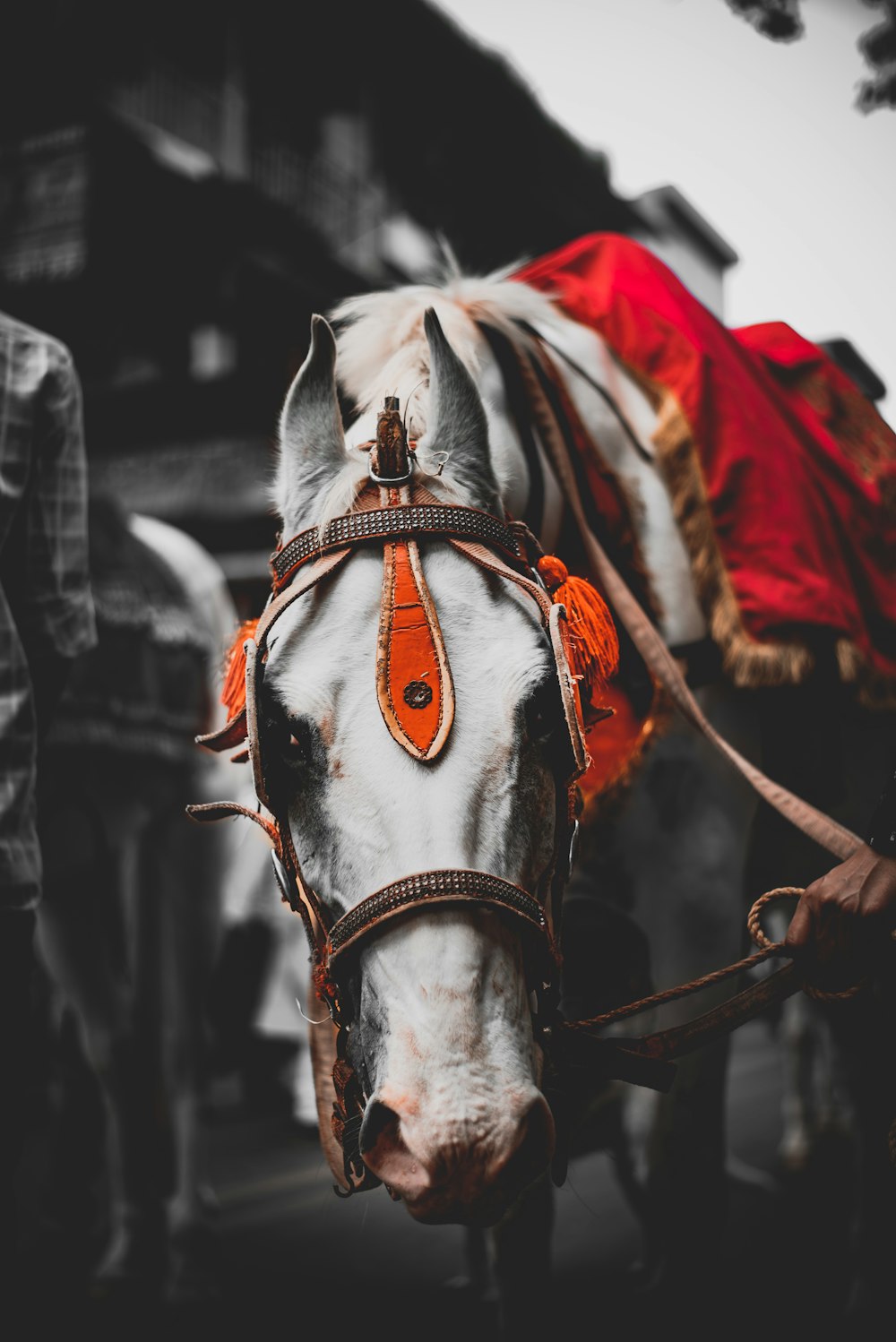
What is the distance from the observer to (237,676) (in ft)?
6.07

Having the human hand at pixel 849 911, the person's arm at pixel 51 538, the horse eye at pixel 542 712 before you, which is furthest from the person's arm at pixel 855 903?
the person's arm at pixel 51 538

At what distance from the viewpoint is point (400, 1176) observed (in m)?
1.30

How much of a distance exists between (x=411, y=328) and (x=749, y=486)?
920 millimetres

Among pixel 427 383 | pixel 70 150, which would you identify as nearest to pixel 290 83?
pixel 70 150

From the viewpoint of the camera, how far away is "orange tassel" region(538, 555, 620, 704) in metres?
1.78

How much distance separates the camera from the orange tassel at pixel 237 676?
1.82 metres

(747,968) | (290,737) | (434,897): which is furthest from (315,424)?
(747,968)

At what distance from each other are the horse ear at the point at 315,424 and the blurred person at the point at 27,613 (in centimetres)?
76

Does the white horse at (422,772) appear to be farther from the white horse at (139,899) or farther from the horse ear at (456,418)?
the white horse at (139,899)

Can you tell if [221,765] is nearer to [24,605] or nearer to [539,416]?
[24,605]

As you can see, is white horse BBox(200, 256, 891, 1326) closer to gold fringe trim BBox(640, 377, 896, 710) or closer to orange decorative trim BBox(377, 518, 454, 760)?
orange decorative trim BBox(377, 518, 454, 760)

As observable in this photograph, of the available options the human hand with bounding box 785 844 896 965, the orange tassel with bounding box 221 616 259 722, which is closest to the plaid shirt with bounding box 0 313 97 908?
the orange tassel with bounding box 221 616 259 722

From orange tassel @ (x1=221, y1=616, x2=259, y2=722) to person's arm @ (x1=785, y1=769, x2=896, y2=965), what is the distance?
37.7 inches

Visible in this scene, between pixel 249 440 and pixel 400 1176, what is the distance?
23.3 feet
